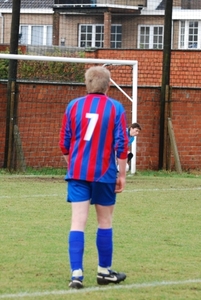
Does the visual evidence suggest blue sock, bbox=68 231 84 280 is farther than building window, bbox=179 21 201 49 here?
No

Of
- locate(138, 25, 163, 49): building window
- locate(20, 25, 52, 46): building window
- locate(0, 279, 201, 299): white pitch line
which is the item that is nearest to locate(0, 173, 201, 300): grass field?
locate(0, 279, 201, 299): white pitch line

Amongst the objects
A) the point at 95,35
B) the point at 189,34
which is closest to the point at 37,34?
the point at 95,35

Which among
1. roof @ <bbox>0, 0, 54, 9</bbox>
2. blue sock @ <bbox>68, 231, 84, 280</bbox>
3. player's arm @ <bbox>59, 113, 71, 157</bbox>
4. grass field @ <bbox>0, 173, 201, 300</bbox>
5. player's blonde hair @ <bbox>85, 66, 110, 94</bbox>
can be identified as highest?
roof @ <bbox>0, 0, 54, 9</bbox>

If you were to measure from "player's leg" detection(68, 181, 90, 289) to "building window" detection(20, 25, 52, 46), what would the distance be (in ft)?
Answer: 100.0

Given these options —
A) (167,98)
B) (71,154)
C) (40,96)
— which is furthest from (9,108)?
(71,154)

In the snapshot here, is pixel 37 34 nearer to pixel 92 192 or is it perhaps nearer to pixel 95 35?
pixel 95 35

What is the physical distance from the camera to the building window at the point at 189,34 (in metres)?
38.5

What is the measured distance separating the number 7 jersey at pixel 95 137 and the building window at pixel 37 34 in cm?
3034

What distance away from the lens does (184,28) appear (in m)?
39.0

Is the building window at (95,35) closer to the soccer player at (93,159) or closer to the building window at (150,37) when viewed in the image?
the building window at (150,37)

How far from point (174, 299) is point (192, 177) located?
39.2ft

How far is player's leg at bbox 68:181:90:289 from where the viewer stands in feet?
23.4

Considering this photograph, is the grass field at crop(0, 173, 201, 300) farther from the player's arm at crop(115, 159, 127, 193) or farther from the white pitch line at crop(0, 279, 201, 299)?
the player's arm at crop(115, 159, 127, 193)

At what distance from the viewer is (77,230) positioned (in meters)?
7.20
